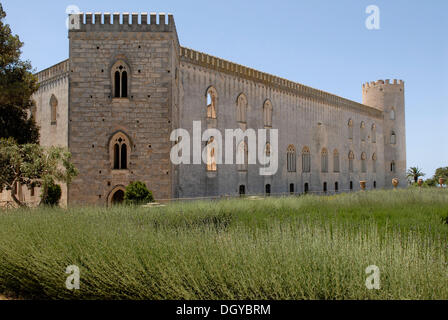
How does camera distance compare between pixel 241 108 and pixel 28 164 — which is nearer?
pixel 28 164

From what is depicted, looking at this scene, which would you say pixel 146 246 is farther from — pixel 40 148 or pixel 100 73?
pixel 100 73

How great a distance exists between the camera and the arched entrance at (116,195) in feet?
48.7

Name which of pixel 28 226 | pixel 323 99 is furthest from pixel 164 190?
pixel 323 99

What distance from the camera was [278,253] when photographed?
4348 millimetres

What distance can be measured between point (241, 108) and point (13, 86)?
463 inches

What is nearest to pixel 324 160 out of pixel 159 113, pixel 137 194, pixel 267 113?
pixel 267 113

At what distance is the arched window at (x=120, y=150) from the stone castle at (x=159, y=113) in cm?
4

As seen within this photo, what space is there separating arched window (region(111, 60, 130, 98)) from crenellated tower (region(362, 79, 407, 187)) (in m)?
27.7

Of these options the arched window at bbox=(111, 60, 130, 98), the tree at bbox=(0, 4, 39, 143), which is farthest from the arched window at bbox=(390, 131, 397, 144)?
the tree at bbox=(0, 4, 39, 143)

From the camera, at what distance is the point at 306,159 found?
27.0m

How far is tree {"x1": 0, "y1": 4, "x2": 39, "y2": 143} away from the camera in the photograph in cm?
1462

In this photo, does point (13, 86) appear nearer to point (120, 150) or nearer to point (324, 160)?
point (120, 150)

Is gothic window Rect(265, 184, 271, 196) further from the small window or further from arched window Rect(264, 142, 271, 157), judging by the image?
arched window Rect(264, 142, 271, 157)
